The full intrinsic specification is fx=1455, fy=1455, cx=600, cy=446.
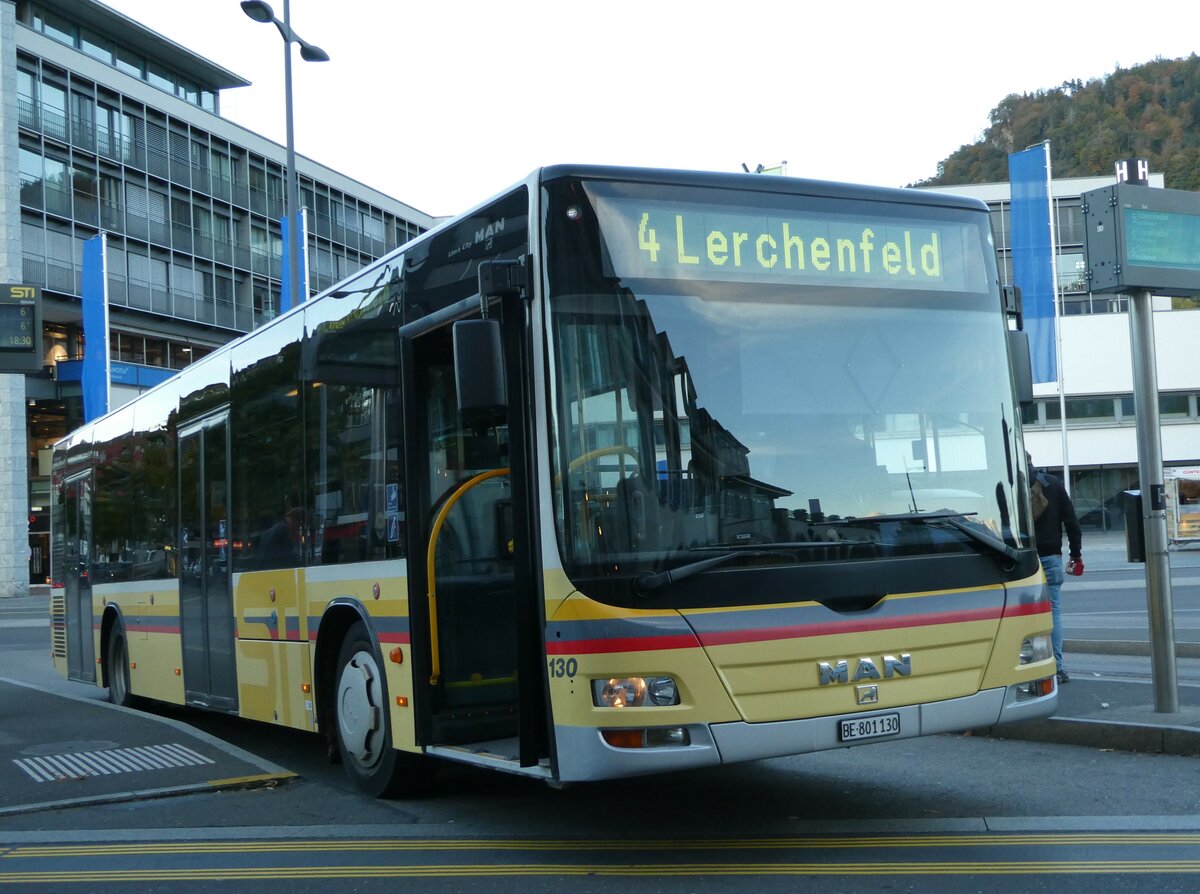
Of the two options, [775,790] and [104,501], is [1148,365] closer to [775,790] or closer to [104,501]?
[775,790]

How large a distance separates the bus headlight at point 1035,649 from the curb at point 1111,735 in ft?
3.68

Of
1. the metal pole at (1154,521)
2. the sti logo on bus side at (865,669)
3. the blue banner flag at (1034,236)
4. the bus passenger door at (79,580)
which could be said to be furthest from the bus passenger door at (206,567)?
the blue banner flag at (1034,236)

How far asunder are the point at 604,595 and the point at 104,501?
32.5ft

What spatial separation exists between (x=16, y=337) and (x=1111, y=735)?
12896 mm

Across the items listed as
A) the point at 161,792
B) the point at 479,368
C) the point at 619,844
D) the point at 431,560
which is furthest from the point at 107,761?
the point at 479,368

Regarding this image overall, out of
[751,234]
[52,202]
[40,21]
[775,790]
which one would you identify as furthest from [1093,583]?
[40,21]

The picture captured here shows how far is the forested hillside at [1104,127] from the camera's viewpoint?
8912cm

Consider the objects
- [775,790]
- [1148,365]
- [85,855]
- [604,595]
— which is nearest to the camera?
[604,595]

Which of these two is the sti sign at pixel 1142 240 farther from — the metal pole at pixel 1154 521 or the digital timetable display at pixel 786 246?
the digital timetable display at pixel 786 246

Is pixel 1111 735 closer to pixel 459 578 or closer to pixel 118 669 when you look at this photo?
pixel 459 578

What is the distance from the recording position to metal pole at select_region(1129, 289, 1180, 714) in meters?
9.34

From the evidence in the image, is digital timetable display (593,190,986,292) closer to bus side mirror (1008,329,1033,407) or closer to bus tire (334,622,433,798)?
bus side mirror (1008,329,1033,407)

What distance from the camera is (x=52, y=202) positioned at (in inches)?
1887

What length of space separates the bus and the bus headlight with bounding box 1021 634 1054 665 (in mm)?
16
